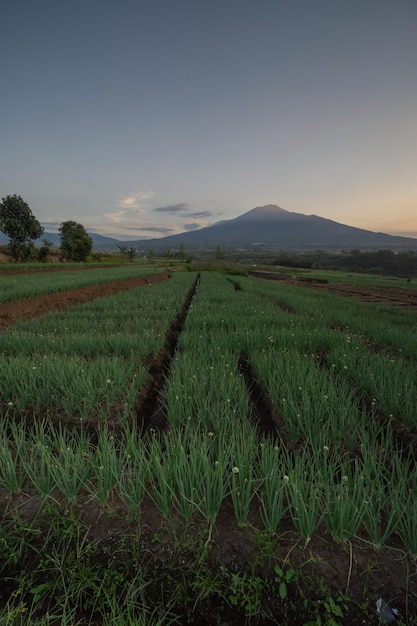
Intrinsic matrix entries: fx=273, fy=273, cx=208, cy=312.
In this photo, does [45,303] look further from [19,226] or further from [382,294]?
[19,226]

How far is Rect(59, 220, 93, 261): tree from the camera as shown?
6353 cm

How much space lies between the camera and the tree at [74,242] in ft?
208

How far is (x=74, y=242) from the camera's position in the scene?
64188mm

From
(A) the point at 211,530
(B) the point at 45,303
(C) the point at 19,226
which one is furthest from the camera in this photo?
(C) the point at 19,226

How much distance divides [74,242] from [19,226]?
15640 mm

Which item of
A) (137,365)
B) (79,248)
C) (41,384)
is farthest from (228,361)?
(79,248)

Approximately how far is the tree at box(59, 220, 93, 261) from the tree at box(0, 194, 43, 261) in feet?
36.8

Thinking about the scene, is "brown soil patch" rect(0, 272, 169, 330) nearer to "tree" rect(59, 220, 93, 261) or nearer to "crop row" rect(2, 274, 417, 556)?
"crop row" rect(2, 274, 417, 556)

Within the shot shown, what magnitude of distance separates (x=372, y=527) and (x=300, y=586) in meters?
0.48

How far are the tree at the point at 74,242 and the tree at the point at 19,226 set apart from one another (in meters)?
11.2

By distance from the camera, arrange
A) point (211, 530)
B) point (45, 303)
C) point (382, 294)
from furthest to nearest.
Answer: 1. point (382, 294)
2. point (45, 303)
3. point (211, 530)

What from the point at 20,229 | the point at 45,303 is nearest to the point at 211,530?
the point at 45,303

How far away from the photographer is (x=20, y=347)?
4.73 meters

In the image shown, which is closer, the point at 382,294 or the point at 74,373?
the point at 74,373
